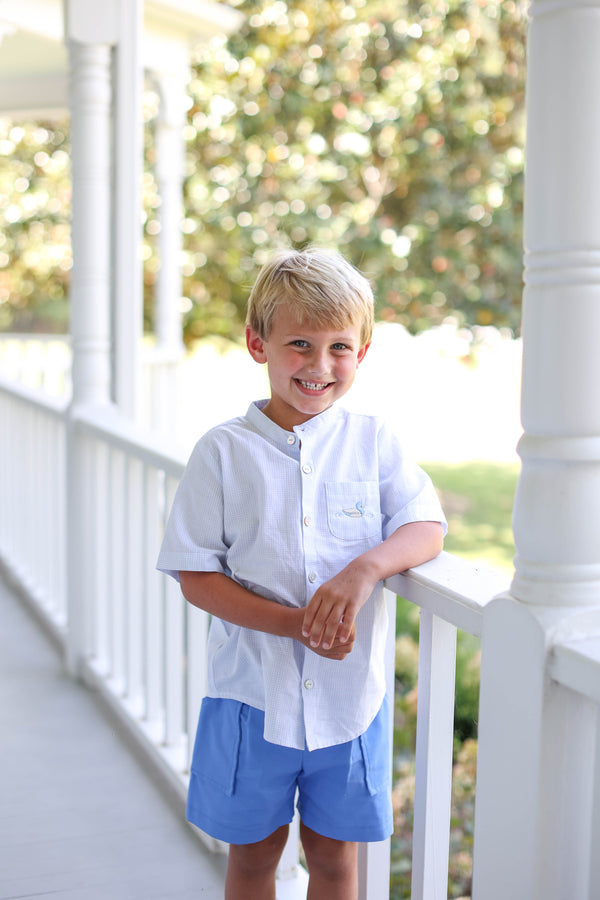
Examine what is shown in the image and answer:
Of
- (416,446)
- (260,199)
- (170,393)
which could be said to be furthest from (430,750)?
(416,446)

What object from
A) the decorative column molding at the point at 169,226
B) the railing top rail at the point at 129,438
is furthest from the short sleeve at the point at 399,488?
the decorative column molding at the point at 169,226

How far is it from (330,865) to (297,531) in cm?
59

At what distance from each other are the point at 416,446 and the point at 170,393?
4.82 m

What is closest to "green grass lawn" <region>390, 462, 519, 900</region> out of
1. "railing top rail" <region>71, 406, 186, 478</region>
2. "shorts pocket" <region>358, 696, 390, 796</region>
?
"railing top rail" <region>71, 406, 186, 478</region>

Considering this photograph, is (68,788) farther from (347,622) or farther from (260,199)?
(260,199)

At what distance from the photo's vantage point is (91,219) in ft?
11.0

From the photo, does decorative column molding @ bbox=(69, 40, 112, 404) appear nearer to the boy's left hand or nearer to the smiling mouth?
the smiling mouth

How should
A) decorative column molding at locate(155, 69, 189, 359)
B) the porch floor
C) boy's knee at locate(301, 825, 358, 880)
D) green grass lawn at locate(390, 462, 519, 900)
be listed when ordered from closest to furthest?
boy's knee at locate(301, 825, 358, 880) → the porch floor → green grass lawn at locate(390, 462, 519, 900) → decorative column molding at locate(155, 69, 189, 359)

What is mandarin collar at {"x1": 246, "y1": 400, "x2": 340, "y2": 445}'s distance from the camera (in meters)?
1.54

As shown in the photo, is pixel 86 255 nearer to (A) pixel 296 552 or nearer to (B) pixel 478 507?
(A) pixel 296 552

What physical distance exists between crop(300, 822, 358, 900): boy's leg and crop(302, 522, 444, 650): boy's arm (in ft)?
1.42

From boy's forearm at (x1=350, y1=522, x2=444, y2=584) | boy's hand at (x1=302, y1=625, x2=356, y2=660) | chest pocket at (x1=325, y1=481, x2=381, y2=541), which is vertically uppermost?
chest pocket at (x1=325, y1=481, x2=381, y2=541)

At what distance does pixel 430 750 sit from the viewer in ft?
4.92

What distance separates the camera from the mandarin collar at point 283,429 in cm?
154
